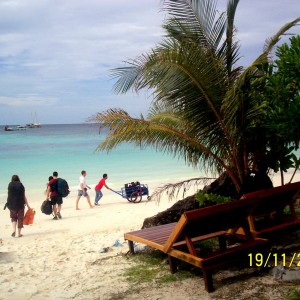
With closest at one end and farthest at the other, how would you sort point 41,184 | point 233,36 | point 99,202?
point 233,36, point 99,202, point 41,184

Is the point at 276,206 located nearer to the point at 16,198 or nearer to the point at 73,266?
the point at 73,266

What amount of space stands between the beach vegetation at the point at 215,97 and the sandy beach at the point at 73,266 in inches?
72.2

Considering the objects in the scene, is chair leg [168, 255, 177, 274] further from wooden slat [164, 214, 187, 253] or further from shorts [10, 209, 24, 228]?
shorts [10, 209, 24, 228]

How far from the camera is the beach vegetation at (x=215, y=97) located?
4980 millimetres

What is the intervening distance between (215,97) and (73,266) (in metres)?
3.23

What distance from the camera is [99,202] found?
15.5 m

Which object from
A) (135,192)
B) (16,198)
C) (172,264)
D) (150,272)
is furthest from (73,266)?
(135,192)

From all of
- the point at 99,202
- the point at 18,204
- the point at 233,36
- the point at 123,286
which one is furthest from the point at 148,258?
the point at 99,202

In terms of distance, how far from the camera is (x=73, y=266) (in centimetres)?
557

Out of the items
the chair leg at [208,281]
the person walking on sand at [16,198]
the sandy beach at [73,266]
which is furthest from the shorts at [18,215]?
the chair leg at [208,281]

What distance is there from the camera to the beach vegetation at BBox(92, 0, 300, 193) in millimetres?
4980

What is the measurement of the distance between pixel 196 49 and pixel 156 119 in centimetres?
177

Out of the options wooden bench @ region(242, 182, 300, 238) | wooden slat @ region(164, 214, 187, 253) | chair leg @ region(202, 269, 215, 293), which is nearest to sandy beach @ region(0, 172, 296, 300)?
chair leg @ region(202, 269, 215, 293)

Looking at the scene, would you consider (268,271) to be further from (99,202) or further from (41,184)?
(41,184)
